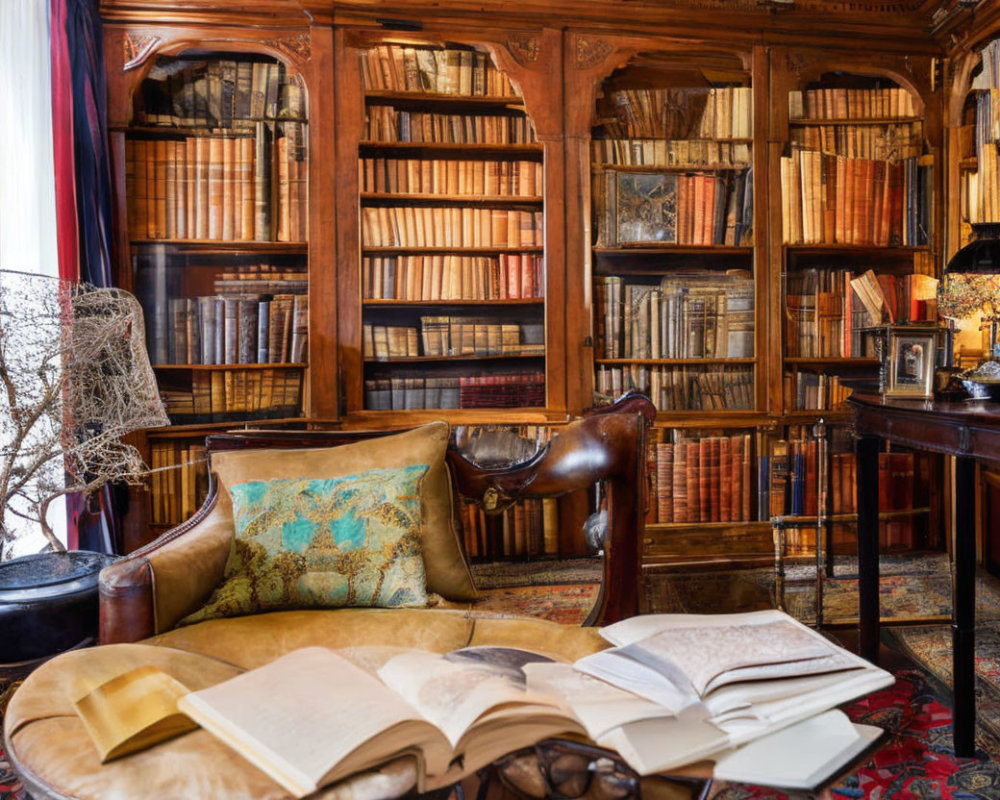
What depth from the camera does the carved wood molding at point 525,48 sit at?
10.4ft

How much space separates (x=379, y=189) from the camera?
10.5 ft

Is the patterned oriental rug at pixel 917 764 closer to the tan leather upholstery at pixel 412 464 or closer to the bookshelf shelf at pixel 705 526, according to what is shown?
the tan leather upholstery at pixel 412 464

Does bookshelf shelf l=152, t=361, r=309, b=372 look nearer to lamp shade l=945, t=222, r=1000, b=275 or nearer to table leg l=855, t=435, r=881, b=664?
table leg l=855, t=435, r=881, b=664

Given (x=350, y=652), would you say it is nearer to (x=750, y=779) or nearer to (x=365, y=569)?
(x=365, y=569)

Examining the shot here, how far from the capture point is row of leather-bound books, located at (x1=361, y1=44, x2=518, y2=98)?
10.5 feet

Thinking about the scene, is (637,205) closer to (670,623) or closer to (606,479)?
(606,479)

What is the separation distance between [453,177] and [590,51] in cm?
83

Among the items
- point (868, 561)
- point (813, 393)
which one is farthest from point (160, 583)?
point (813, 393)

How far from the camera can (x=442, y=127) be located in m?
3.25

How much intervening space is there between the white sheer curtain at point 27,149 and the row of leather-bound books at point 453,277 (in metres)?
1.20

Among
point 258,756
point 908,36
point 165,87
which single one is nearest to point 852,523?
point 908,36

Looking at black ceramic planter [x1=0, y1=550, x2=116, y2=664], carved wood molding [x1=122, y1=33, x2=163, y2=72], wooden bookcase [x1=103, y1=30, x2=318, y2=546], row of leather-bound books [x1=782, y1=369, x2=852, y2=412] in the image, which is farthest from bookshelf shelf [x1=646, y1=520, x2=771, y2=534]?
carved wood molding [x1=122, y1=33, x2=163, y2=72]

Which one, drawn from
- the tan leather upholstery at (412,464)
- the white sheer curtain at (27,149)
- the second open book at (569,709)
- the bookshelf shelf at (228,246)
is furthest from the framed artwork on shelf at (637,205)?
the second open book at (569,709)

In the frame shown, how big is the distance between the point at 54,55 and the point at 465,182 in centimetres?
160
